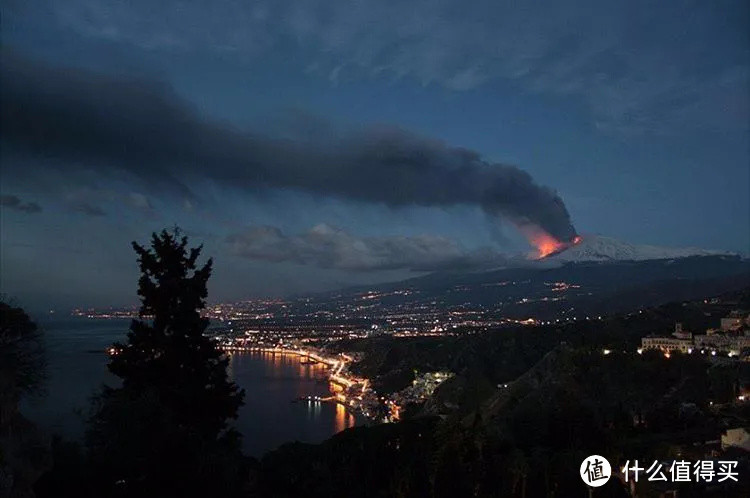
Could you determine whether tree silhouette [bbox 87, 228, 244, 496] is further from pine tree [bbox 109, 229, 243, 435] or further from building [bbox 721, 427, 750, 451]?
building [bbox 721, 427, 750, 451]

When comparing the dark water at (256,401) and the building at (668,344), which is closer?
the dark water at (256,401)

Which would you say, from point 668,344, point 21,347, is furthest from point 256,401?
point 21,347

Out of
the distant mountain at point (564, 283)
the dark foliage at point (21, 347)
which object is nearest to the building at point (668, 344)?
the dark foliage at point (21, 347)

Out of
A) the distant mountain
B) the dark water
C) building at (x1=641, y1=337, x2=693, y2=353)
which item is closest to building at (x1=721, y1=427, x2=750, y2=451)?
the dark water

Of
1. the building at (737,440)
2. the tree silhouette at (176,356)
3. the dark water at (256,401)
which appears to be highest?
the tree silhouette at (176,356)

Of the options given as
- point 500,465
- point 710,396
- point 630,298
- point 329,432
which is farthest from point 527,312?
point 500,465

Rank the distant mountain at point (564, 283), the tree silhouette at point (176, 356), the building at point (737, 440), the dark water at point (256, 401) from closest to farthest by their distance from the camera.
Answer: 1. the tree silhouette at point (176, 356)
2. the building at point (737, 440)
3. the dark water at point (256, 401)
4. the distant mountain at point (564, 283)

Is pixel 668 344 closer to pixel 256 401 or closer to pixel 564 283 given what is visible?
pixel 256 401

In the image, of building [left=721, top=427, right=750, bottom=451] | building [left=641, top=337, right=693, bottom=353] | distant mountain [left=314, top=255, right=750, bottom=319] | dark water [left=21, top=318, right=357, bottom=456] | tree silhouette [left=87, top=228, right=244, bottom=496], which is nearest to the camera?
tree silhouette [left=87, top=228, right=244, bottom=496]

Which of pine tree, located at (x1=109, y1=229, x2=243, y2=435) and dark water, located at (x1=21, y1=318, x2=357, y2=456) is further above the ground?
pine tree, located at (x1=109, y1=229, x2=243, y2=435)

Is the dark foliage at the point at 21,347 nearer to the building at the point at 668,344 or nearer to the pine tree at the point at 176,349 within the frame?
the pine tree at the point at 176,349
